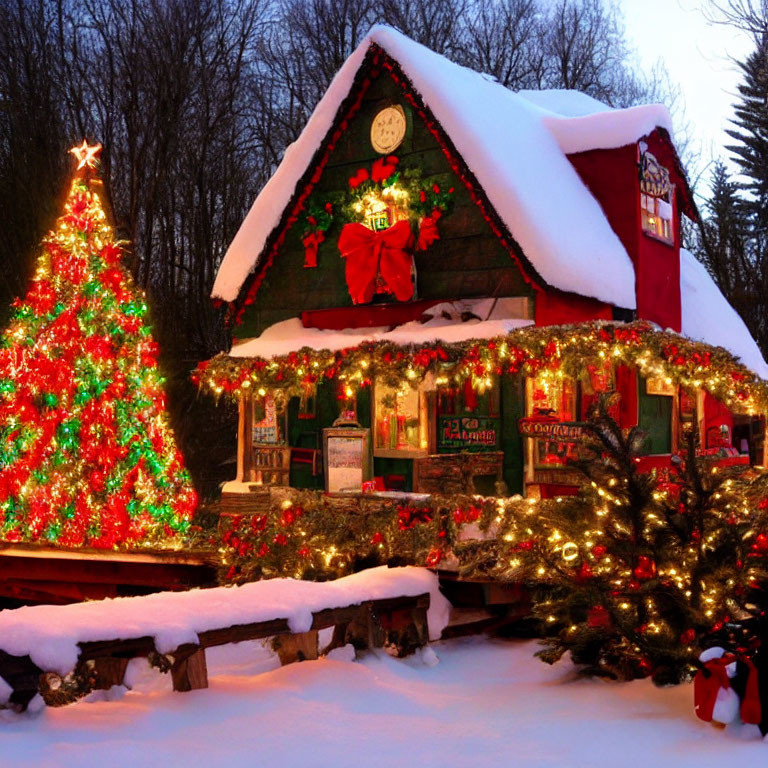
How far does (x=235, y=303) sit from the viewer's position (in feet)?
55.9

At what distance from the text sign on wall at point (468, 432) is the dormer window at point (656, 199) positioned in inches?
155

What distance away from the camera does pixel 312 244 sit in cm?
1619

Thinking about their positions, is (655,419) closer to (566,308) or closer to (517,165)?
(566,308)

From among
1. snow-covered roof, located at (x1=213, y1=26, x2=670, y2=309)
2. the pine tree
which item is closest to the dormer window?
snow-covered roof, located at (x1=213, y1=26, x2=670, y2=309)

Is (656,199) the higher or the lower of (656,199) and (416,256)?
the higher

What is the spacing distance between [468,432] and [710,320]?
578 centimetres

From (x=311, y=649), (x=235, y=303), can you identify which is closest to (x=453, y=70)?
(x=235, y=303)

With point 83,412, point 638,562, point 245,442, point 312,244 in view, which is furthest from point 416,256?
point 638,562

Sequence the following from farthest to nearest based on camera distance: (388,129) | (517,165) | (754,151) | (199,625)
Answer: (754,151) < (388,129) < (517,165) < (199,625)

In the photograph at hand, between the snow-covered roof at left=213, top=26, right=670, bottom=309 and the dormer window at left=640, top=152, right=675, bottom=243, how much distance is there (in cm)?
59

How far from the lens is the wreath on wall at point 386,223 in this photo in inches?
584

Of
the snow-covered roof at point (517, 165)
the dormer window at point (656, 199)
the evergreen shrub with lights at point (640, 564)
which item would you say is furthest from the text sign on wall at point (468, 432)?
the evergreen shrub with lights at point (640, 564)

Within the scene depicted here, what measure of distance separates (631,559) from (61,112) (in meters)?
22.0

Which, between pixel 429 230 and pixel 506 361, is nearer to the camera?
pixel 506 361
